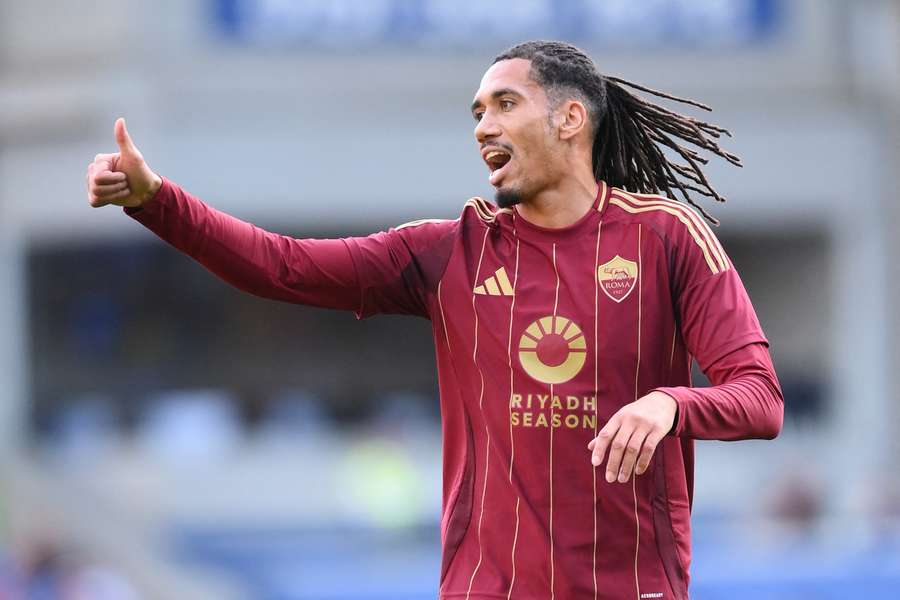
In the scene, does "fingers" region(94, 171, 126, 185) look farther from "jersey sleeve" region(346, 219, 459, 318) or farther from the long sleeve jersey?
"jersey sleeve" region(346, 219, 459, 318)

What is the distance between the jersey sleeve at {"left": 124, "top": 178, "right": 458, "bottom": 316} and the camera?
4371 mm

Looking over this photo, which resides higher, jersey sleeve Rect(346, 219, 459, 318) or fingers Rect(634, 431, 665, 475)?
jersey sleeve Rect(346, 219, 459, 318)

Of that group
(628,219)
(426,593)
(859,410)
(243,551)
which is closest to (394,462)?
(243,551)

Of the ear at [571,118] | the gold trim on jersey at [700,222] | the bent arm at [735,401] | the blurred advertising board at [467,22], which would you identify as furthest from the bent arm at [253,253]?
the blurred advertising board at [467,22]

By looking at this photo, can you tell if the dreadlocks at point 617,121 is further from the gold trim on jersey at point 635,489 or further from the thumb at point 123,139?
the thumb at point 123,139

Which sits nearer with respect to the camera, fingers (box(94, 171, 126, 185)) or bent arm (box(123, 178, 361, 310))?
fingers (box(94, 171, 126, 185))

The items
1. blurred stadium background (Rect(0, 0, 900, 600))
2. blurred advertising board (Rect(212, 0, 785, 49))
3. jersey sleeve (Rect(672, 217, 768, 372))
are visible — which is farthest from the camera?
blurred advertising board (Rect(212, 0, 785, 49))

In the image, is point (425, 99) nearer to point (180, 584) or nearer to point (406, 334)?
point (406, 334)

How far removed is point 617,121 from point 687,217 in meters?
0.48

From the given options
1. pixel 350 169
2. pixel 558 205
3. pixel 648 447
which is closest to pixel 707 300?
pixel 558 205

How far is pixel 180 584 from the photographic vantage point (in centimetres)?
1459

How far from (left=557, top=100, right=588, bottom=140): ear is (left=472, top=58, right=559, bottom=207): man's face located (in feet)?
0.14

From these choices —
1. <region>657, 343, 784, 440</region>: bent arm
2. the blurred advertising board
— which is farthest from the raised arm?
the blurred advertising board

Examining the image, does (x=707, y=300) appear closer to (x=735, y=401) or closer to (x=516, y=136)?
(x=735, y=401)
